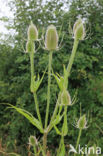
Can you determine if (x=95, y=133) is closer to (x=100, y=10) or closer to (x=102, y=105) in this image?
(x=102, y=105)

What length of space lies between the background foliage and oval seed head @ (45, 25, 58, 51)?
1279mm

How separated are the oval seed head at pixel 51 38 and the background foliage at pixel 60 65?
128 cm

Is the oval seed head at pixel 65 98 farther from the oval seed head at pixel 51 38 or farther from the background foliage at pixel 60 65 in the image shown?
the background foliage at pixel 60 65

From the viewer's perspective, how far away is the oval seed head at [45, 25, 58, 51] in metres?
0.75

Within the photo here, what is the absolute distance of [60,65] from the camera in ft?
7.07

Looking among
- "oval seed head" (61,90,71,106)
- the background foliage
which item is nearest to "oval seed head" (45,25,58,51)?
"oval seed head" (61,90,71,106)

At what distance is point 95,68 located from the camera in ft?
7.96

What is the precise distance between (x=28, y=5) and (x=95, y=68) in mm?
1242

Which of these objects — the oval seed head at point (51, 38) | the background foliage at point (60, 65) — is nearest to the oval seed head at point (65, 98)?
the oval seed head at point (51, 38)

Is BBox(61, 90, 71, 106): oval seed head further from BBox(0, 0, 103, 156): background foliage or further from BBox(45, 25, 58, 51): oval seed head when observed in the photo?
BBox(0, 0, 103, 156): background foliage

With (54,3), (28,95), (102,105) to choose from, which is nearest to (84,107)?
(102,105)

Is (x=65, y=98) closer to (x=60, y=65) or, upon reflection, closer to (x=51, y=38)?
(x=51, y=38)

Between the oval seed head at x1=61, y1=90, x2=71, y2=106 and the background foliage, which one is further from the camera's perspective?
the background foliage

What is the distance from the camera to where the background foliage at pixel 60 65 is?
2.17 m
